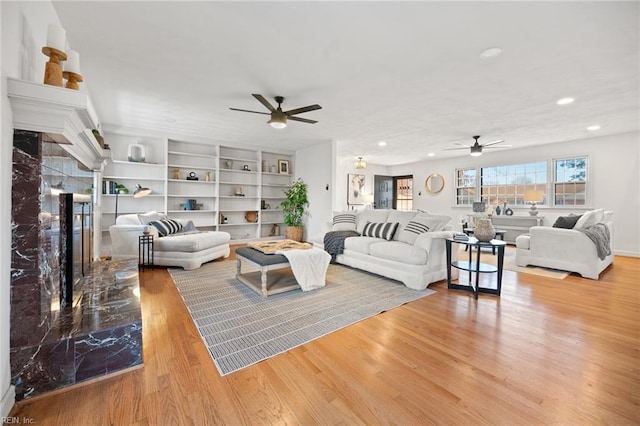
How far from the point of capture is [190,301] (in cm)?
291

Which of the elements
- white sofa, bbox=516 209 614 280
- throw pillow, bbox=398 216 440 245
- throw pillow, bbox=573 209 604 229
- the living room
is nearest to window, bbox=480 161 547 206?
the living room

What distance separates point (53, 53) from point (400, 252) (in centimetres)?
351

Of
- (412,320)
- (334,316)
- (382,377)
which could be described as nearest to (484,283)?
(412,320)

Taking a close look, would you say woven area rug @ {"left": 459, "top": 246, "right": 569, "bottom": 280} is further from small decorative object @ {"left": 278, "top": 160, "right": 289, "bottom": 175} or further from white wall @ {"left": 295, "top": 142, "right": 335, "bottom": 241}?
small decorative object @ {"left": 278, "top": 160, "right": 289, "bottom": 175}

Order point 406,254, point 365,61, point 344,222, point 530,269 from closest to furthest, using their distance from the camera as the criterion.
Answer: point 365,61, point 406,254, point 530,269, point 344,222

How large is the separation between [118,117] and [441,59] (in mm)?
5167

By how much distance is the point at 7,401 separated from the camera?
4.43ft

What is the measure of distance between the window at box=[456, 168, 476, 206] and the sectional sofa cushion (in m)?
5.65

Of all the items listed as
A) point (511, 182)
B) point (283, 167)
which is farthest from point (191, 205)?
point (511, 182)

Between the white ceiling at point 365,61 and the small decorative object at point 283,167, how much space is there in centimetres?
263

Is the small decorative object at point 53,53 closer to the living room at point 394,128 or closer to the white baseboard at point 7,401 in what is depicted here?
the living room at point 394,128

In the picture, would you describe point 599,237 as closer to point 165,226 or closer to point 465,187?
point 465,187

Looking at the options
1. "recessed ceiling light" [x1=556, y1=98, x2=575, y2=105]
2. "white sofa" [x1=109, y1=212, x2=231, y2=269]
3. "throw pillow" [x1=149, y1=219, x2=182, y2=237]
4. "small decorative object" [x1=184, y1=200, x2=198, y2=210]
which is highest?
"recessed ceiling light" [x1=556, y1=98, x2=575, y2=105]

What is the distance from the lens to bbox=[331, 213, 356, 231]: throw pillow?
16.3 ft
